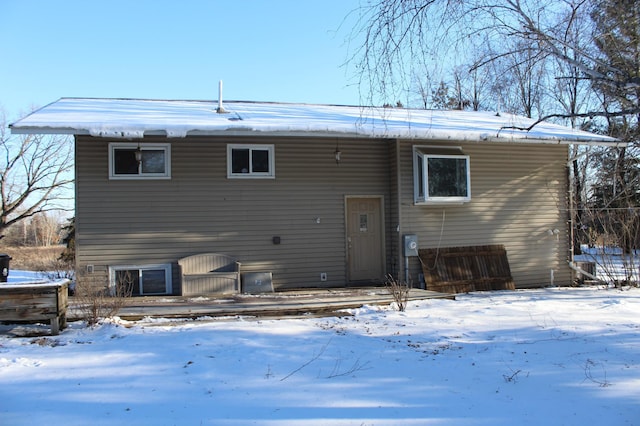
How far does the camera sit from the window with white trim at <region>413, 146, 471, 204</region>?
32.5 ft

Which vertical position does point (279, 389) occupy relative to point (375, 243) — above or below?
below

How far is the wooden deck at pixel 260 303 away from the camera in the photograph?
23.6 ft

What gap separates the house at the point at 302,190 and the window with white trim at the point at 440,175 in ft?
0.08

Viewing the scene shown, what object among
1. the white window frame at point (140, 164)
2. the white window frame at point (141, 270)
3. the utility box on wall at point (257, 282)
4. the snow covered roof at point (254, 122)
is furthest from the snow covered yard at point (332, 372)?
the white window frame at point (140, 164)

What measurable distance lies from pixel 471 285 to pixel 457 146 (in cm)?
294

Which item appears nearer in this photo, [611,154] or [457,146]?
[457,146]

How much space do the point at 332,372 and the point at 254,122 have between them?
225 inches

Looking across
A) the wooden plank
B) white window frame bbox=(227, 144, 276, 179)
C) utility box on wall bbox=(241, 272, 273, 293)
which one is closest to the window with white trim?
white window frame bbox=(227, 144, 276, 179)

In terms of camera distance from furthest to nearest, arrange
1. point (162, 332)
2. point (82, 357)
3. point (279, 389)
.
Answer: point (162, 332) < point (82, 357) < point (279, 389)

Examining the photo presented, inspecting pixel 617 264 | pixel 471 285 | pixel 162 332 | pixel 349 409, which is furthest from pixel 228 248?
pixel 617 264

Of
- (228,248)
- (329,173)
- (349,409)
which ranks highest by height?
(329,173)

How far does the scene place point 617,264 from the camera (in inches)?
446

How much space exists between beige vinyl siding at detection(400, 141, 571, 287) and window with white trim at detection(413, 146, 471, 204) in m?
0.19

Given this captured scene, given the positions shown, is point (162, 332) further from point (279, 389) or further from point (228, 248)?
point (228, 248)
